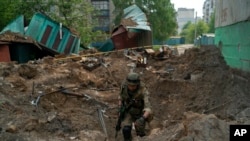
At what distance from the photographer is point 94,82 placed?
34.4ft

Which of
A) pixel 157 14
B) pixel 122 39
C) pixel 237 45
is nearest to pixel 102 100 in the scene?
pixel 237 45

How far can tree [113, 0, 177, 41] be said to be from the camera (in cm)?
4488

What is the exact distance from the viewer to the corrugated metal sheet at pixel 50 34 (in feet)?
43.3

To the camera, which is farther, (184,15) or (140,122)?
(184,15)

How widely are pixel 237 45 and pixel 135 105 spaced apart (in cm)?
535

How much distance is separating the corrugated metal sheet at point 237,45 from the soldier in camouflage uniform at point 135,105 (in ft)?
13.0

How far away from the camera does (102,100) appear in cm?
911

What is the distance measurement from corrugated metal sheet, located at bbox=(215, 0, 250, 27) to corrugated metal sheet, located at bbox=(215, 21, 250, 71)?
0.19 meters

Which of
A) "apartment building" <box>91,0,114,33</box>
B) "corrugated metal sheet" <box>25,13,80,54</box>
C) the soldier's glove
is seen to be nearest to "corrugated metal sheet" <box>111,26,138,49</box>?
"corrugated metal sheet" <box>25,13,80,54</box>

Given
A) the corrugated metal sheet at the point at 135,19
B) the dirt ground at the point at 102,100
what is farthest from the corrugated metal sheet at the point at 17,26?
the corrugated metal sheet at the point at 135,19

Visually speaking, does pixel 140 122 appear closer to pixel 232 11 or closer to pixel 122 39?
pixel 232 11

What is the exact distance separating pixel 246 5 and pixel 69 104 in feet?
17.7

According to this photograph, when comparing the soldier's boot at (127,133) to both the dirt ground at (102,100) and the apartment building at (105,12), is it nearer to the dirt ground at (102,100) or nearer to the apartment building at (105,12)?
the dirt ground at (102,100)

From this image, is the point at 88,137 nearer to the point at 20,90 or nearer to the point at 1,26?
the point at 20,90
